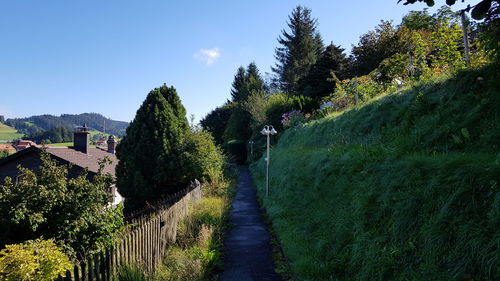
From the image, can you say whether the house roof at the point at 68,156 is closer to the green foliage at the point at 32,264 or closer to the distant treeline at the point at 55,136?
the green foliage at the point at 32,264

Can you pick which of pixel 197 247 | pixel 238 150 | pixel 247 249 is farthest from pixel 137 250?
pixel 238 150

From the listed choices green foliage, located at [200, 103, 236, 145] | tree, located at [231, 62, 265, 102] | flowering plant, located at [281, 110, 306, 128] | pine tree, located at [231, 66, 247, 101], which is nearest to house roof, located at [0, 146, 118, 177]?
flowering plant, located at [281, 110, 306, 128]

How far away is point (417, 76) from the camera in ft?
28.7

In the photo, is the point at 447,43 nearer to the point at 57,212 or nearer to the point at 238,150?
the point at 57,212

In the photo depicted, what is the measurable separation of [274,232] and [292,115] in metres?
13.4

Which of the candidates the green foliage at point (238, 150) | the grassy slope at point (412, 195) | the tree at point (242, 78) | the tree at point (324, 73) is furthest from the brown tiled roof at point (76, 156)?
the tree at point (242, 78)

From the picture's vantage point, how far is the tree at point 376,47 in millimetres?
20547

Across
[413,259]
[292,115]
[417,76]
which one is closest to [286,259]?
[413,259]

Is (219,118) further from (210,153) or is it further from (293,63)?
(210,153)

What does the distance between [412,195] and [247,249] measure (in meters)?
4.38

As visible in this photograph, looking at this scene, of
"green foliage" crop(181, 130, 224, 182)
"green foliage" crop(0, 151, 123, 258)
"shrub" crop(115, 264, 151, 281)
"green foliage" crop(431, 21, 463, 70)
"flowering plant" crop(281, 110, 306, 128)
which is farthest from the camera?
"flowering plant" crop(281, 110, 306, 128)

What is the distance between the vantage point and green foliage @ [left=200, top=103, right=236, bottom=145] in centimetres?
5106

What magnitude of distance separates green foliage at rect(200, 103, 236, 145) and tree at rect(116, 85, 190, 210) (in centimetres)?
3675

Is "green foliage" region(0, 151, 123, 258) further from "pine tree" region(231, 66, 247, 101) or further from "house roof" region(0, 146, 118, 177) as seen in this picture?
"pine tree" region(231, 66, 247, 101)
